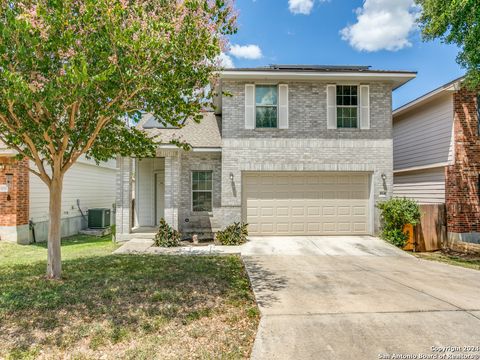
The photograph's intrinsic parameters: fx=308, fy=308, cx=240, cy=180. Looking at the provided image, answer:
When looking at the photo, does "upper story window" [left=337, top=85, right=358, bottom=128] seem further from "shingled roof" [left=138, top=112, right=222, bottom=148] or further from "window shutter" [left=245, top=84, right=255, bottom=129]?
"shingled roof" [left=138, top=112, right=222, bottom=148]

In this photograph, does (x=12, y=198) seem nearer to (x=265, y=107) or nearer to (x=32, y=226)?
(x=32, y=226)

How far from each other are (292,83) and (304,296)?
8.49 meters

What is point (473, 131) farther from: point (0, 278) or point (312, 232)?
point (0, 278)

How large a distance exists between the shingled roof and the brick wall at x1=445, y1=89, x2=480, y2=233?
345 inches

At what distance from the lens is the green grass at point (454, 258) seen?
887 cm

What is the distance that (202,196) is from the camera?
39.8 feet

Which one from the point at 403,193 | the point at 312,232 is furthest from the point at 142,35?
the point at 403,193

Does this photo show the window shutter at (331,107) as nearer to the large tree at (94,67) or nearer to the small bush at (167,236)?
the large tree at (94,67)

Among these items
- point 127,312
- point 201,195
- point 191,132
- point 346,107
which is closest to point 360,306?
point 127,312

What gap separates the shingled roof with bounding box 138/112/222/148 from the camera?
39.0ft

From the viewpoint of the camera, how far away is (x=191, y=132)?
12.7 m

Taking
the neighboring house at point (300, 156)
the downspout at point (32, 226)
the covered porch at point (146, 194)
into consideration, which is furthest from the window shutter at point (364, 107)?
the downspout at point (32, 226)

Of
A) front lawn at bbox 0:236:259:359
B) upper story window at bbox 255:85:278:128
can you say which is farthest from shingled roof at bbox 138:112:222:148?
front lawn at bbox 0:236:259:359

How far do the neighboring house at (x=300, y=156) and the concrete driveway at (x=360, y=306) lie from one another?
9.22 feet
